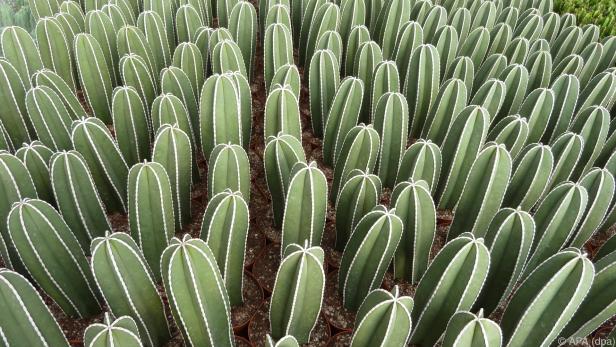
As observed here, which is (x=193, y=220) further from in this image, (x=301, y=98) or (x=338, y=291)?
(x=301, y=98)

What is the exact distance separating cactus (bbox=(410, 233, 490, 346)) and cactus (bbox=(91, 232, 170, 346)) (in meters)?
0.61

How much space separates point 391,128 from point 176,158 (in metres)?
0.64

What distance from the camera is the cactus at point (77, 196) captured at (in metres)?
1.30

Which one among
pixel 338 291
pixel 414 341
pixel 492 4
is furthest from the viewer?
pixel 492 4

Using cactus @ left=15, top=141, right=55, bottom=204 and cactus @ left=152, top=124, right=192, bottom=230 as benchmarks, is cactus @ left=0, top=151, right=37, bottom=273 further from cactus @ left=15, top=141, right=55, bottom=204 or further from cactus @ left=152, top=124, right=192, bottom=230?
cactus @ left=152, top=124, right=192, bottom=230

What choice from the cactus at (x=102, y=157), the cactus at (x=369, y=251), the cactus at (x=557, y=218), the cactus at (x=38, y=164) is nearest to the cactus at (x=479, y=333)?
the cactus at (x=369, y=251)

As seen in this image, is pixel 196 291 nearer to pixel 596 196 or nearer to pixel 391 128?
pixel 391 128

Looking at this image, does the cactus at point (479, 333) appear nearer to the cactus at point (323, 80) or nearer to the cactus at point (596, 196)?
the cactus at point (596, 196)

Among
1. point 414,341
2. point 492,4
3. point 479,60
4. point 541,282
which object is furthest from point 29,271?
point 492,4

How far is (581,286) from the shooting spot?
1073mm

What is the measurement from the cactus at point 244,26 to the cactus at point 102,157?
29.8 inches

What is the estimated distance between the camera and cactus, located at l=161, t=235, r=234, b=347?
3.46 ft

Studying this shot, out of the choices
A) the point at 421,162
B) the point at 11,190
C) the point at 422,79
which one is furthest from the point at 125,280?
the point at 422,79

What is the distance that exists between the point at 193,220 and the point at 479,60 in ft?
4.03
